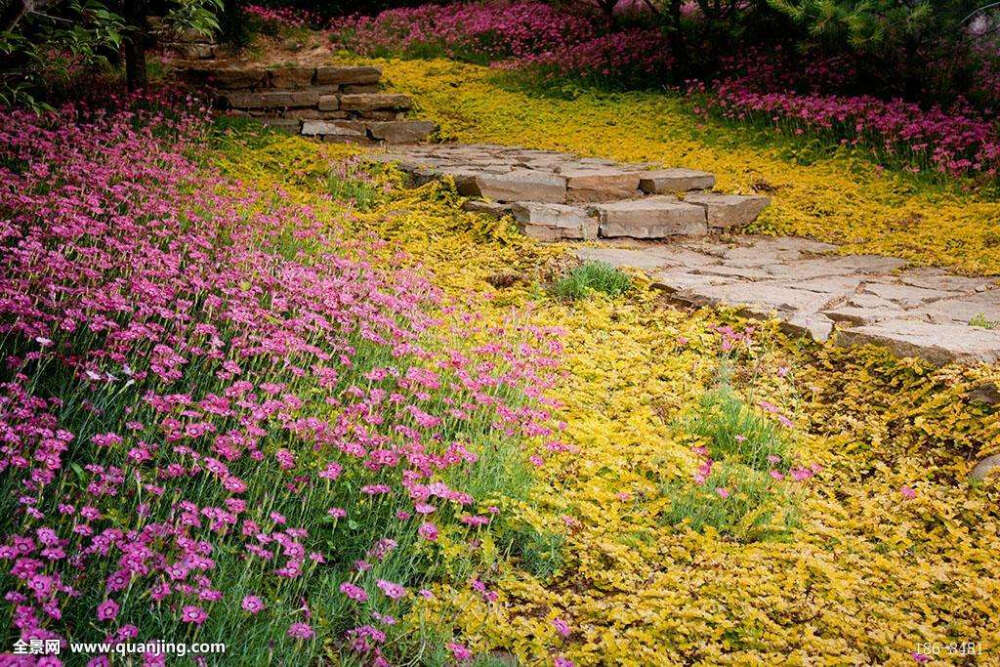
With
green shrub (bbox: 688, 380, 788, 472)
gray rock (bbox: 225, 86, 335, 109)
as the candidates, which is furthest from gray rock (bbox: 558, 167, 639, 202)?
gray rock (bbox: 225, 86, 335, 109)

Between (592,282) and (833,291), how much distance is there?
77.4 inches

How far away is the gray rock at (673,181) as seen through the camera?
8695mm

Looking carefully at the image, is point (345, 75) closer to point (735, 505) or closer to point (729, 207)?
point (729, 207)

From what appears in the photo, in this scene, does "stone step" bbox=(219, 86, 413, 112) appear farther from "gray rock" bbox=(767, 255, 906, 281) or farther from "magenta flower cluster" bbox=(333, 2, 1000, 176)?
"gray rock" bbox=(767, 255, 906, 281)

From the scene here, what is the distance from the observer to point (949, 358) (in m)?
4.45

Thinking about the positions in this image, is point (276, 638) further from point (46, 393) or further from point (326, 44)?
point (326, 44)

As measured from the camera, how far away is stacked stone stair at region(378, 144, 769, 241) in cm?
746

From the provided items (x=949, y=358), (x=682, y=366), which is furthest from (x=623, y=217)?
(x=949, y=358)

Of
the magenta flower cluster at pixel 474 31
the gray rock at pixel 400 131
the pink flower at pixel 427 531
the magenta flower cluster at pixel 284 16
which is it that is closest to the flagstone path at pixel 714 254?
the gray rock at pixel 400 131

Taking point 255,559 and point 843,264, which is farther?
point 843,264

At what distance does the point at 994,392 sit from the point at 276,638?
3915 mm

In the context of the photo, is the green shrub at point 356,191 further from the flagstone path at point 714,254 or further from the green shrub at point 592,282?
the green shrub at point 592,282

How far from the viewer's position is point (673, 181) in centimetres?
879

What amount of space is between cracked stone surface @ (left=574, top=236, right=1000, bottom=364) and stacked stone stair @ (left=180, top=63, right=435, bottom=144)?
5289mm
